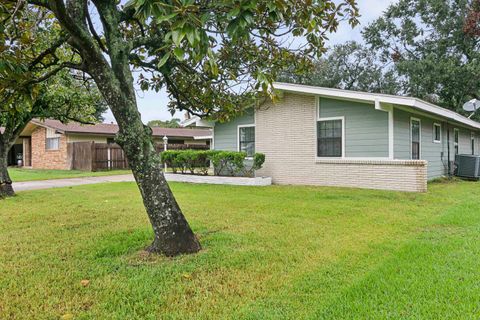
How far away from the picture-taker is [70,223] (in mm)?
5961

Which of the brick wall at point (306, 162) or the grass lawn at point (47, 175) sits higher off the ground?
the brick wall at point (306, 162)

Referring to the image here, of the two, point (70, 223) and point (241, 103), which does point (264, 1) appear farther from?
point (70, 223)

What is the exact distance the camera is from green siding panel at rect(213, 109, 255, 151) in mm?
13391

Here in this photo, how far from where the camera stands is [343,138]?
1084cm

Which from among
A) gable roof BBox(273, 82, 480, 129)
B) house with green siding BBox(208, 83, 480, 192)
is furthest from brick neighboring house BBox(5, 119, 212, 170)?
gable roof BBox(273, 82, 480, 129)

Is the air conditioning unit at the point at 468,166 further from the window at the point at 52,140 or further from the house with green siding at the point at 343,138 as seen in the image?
the window at the point at 52,140

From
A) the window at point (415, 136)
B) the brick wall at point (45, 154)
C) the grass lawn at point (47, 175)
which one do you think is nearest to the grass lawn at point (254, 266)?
the window at point (415, 136)

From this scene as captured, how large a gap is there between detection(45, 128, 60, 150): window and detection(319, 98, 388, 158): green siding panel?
1927 centimetres

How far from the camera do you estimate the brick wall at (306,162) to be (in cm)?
973

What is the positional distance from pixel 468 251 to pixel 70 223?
6089 millimetres

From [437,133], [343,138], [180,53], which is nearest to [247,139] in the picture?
[343,138]

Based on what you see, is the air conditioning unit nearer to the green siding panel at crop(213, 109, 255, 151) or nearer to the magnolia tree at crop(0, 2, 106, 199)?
the green siding panel at crop(213, 109, 255, 151)

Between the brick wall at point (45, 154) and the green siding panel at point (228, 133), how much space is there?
1285 cm

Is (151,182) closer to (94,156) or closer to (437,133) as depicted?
(437,133)
